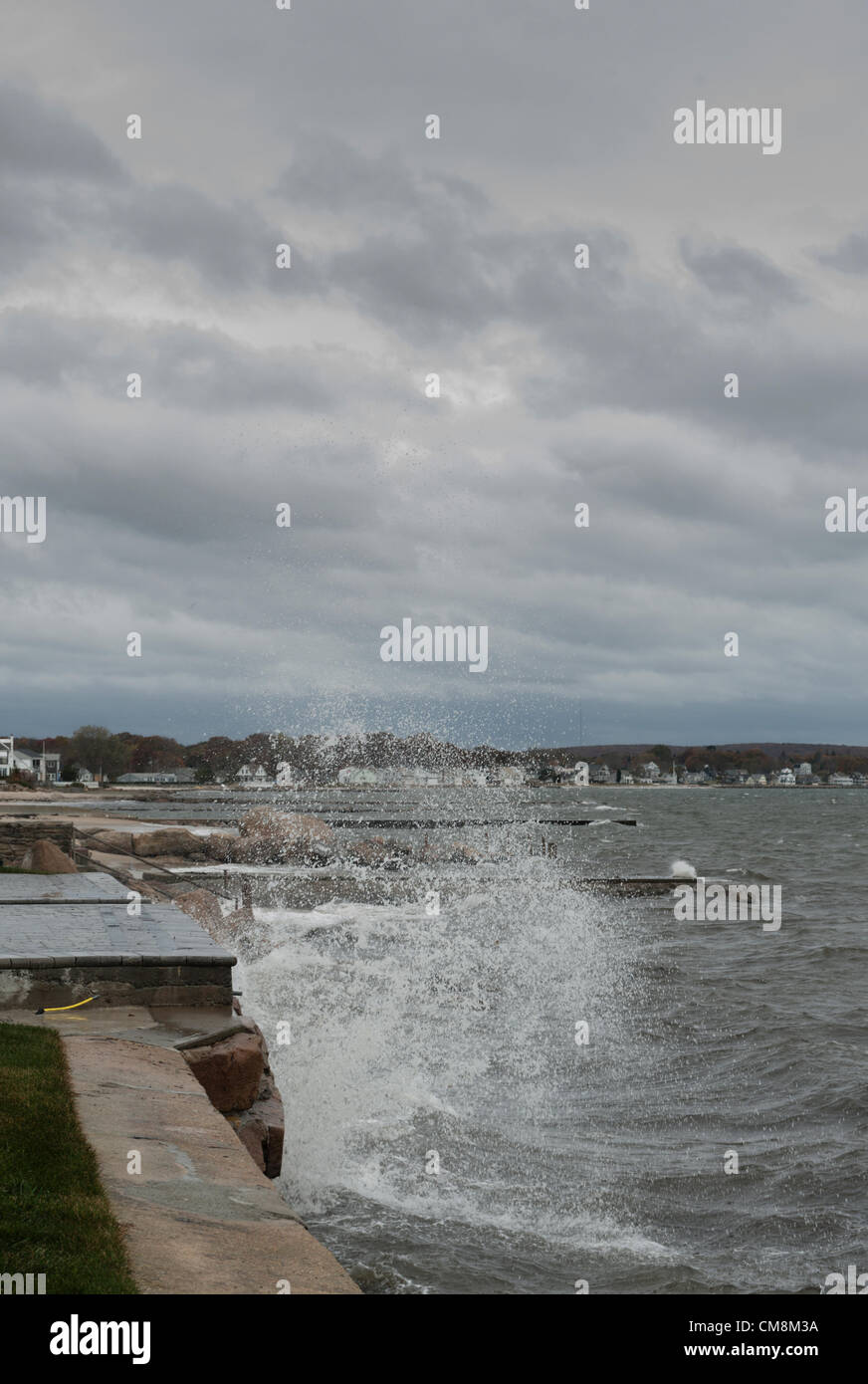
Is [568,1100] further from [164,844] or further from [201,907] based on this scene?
[164,844]

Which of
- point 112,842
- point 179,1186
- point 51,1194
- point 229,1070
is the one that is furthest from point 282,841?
point 51,1194

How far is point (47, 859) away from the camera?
14.9 meters

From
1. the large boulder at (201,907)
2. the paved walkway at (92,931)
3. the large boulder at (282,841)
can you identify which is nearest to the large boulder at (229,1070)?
the paved walkway at (92,931)

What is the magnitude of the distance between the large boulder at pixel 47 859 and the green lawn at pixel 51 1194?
9.38 m

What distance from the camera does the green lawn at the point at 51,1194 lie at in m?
3.68

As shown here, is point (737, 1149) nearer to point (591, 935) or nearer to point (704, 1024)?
point (704, 1024)

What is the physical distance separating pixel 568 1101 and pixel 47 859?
807cm

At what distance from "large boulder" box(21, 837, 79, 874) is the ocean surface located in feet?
8.91

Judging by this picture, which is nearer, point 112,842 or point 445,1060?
point 445,1060

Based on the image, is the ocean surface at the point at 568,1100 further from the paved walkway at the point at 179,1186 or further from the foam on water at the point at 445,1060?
the paved walkway at the point at 179,1186

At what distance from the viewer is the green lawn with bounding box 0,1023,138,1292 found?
145 inches

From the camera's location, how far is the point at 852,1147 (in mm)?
8953
